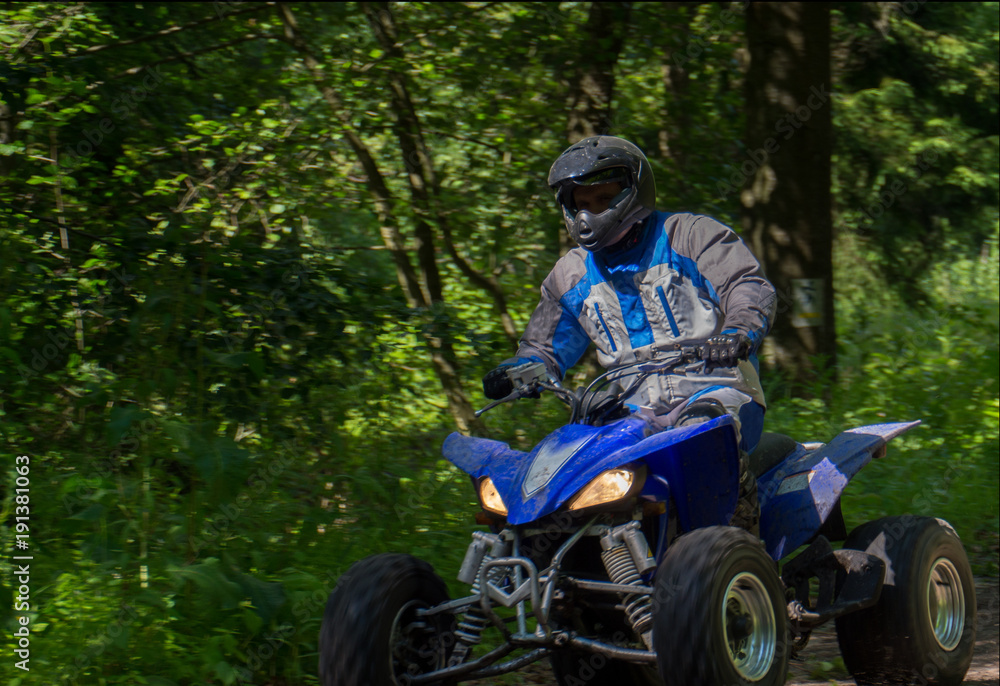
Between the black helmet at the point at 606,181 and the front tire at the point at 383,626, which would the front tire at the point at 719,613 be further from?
the black helmet at the point at 606,181

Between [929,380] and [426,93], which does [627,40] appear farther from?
[929,380]

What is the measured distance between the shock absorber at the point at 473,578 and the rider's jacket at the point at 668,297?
0.89 metres

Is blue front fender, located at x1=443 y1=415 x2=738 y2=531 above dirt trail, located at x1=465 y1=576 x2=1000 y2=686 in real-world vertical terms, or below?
above

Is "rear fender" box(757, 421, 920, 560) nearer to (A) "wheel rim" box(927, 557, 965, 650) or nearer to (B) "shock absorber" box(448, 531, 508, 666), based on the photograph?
(A) "wheel rim" box(927, 557, 965, 650)

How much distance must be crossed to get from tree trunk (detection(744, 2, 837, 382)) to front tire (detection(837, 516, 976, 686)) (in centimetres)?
442

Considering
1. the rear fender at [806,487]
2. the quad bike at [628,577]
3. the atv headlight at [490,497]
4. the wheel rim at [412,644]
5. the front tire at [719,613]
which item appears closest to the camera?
the front tire at [719,613]

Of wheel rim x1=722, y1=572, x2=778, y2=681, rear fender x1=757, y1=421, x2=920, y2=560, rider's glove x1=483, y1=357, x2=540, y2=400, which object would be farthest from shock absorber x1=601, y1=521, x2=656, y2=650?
rear fender x1=757, y1=421, x2=920, y2=560

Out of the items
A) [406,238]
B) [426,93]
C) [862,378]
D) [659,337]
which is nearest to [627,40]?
[426,93]

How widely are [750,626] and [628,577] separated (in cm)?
47

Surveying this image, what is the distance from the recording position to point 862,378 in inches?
385

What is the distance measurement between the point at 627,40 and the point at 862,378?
13.2 feet

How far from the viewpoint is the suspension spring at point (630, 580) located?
11.8 ft

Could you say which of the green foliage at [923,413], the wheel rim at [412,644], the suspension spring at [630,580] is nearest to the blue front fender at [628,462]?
the suspension spring at [630,580]

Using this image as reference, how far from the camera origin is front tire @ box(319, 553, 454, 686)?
3.64 m
